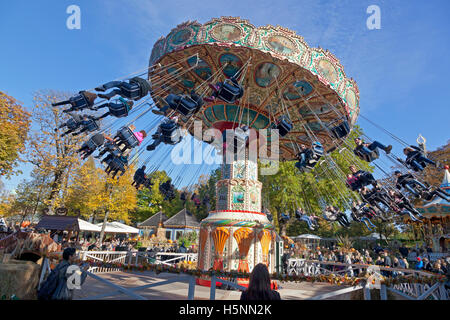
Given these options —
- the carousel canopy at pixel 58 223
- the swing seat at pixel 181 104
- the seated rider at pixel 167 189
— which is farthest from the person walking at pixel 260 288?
the carousel canopy at pixel 58 223

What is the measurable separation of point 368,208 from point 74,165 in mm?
20015

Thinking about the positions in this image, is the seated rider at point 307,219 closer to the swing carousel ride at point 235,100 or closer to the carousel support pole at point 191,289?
the swing carousel ride at point 235,100

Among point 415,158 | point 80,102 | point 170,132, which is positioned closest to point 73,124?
point 80,102

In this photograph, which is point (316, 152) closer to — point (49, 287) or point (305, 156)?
point (305, 156)

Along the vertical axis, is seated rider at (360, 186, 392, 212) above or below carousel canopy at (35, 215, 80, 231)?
above

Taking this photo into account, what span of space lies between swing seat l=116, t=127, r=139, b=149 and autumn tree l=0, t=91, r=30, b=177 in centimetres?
1123

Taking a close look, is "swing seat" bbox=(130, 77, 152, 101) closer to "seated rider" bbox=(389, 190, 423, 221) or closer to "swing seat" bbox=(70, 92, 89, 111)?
"swing seat" bbox=(70, 92, 89, 111)

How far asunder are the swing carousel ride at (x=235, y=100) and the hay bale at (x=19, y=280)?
431 cm

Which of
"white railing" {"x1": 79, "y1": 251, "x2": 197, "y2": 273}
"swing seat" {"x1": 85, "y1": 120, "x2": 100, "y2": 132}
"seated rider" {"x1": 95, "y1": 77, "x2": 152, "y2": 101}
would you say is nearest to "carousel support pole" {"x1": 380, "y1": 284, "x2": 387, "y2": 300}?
"seated rider" {"x1": 95, "y1": 77, "x2": 152, "y2": 101}

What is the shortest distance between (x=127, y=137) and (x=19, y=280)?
4.78 meters

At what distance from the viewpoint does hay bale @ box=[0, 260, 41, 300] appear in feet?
15.2

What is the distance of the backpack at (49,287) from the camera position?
3.63m

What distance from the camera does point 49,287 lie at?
369cm
